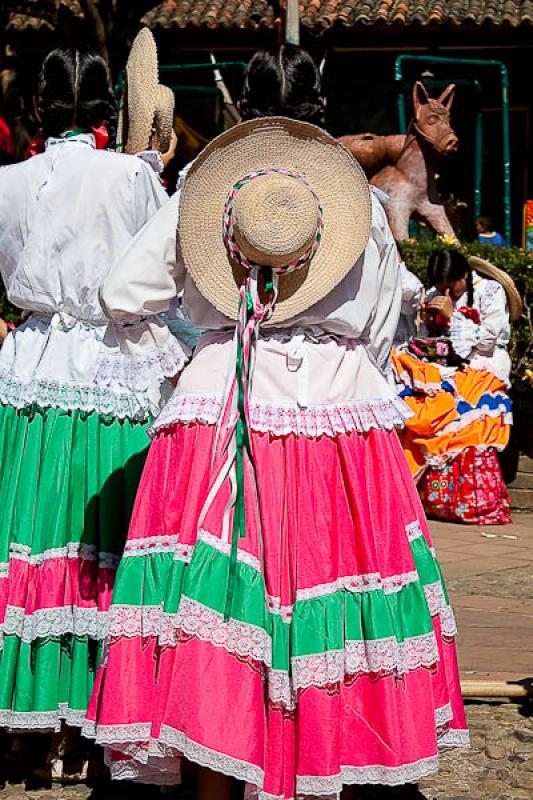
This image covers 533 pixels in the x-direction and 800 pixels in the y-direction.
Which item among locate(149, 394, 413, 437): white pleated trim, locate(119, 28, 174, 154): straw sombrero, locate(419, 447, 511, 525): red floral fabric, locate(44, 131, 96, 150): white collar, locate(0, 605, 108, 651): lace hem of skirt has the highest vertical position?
locate(119, 28, 174, 154): straw sombrero

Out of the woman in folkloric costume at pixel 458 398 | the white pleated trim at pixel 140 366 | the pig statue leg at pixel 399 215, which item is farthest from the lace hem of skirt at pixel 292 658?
the pig statue leg at pixel 399 215

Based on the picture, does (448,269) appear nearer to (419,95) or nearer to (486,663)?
(419,95)

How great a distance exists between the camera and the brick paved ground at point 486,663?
3918 millimetres

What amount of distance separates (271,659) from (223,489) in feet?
1.37

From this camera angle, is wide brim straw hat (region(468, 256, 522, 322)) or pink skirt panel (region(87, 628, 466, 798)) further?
wide brim straw hat (region(468, 256, 522, 322))

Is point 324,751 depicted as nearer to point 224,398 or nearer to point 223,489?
point 223,489

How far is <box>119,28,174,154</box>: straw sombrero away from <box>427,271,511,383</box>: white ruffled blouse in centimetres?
477

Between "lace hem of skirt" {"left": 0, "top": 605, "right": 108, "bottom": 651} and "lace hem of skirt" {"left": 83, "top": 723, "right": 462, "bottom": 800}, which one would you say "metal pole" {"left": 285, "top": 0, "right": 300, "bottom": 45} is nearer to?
"lace hem of skirt" {"left": 0, "top": 605, "right": 108, "bottom": 651}

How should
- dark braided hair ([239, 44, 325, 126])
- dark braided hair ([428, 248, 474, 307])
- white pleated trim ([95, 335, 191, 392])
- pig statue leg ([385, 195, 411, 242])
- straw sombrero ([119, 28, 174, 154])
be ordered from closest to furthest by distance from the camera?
dark braided hair ([239, 44, 325, 126])
white pleated trim ([95, 335, 191, 392])
straw sombrero ([119, 28, 174, 154])
dark braided hair ([428, 248, 474, 307])
pig statue leg ([385, 195, 411, 242])

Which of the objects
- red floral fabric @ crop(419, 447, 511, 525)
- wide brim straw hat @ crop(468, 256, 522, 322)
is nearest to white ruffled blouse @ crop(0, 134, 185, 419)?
red floral fabric @ crop(419, 447, 511, 525)

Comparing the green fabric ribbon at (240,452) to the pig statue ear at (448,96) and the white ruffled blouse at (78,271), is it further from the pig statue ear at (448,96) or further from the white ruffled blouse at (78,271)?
the pig statue ear at (448,96)

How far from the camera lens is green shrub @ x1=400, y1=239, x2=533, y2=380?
9.84 metres

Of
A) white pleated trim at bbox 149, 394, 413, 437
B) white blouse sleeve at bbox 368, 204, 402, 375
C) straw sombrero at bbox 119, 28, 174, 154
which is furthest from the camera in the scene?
straw sombrero at bbox 119, 28, 174, 154

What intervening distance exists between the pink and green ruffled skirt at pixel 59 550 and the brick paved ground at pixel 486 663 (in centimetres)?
31
